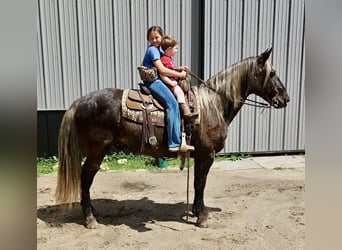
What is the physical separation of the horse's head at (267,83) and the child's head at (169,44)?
735mm

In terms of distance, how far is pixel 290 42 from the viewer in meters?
5.44

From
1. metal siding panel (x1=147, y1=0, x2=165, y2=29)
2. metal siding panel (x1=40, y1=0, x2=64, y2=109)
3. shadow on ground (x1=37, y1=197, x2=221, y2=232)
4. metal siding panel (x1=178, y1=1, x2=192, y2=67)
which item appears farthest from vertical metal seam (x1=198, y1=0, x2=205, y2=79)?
shadow on ground (x1=37, y1=197, x2=221, y2=232)

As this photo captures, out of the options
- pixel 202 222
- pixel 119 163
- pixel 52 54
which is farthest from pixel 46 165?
pixel 202 222

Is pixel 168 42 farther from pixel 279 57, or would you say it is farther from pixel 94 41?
pixel 279 57

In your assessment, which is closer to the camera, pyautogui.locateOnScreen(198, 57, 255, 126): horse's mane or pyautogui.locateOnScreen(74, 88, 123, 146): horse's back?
pyautogui.locateOnScreen(74, 88, 123, 146): horse's back

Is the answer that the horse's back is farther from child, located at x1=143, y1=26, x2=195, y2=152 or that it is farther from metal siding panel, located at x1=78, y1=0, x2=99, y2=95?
metal siding panel, located at x1=78, y1=0, x2=99, y2=95

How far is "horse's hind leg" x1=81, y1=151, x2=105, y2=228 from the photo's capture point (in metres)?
3.08

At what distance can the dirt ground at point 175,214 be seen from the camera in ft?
9.68

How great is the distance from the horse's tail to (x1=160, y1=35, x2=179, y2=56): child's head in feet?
2.94

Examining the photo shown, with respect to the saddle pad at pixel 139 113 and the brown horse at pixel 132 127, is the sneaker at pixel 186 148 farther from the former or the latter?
the saddle pad at pixel 139 113

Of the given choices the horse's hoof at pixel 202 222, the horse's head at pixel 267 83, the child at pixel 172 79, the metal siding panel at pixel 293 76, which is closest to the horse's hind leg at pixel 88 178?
the child at pixel 172 79
